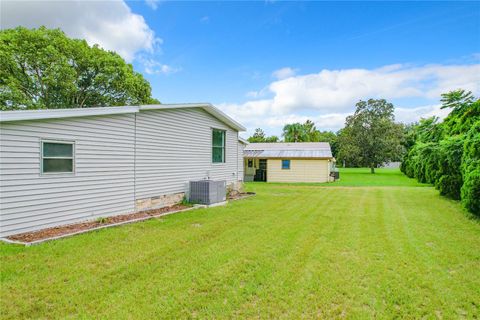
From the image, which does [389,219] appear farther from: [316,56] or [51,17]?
[51,17]

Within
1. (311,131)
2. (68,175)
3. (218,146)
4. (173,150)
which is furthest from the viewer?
(311,131)

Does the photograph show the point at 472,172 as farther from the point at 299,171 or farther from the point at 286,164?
the point at 286,164

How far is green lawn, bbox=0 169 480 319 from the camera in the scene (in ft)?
10.4

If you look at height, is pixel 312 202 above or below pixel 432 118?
below

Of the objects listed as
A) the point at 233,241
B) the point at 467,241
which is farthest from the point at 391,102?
the point at 233,241

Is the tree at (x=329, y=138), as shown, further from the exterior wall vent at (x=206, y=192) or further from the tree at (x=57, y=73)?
the exterior wall vent at (x=206, y=192)

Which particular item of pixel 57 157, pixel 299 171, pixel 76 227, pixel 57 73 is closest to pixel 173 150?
pixel 57 157

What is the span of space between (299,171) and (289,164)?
3.26ft

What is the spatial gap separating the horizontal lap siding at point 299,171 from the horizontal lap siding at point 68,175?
1558cm

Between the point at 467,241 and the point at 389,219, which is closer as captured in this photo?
the point at 467,241

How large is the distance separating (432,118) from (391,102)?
448 inches

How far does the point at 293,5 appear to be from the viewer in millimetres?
13766

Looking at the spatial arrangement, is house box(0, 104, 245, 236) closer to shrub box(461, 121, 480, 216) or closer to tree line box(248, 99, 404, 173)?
shrub box(461, 121, 480, 216)

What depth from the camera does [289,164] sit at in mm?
22422
